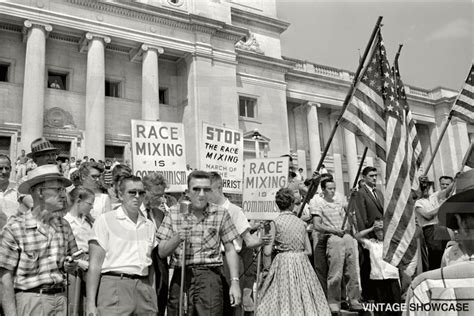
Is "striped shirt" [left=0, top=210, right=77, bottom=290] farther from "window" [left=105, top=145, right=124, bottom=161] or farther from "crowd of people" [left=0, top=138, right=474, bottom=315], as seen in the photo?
"window" [left=105, top=145, right=124, bottom=161]

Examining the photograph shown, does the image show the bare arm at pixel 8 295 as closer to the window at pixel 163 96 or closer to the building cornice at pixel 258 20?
the window at pixel 163 96

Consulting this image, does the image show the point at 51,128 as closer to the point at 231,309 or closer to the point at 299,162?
the point at 299,162

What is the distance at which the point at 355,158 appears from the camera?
32500 millimetres

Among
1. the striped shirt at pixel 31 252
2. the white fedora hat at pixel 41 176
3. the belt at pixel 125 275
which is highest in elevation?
the white fedora hat at pixel 41 176

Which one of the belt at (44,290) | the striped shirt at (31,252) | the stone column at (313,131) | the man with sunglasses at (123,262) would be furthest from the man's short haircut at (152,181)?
the stone column at (313,131)

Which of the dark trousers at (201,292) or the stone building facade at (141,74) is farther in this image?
the stone building facade at (141,74)

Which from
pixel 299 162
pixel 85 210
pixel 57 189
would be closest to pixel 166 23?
pixel 299 162

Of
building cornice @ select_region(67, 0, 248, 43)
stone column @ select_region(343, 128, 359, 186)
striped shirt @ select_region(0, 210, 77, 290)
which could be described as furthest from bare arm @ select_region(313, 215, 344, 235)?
stone column @ select_region(343, 128, 359, 186)

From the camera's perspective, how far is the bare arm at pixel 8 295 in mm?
3414

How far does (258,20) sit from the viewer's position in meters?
30.5

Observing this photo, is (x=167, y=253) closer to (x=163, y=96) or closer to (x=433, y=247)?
(x=433, y=247)

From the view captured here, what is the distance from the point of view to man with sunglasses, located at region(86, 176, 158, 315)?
13.0 feet

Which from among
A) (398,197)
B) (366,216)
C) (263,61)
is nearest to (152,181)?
(398,197)

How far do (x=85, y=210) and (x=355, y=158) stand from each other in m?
28.9
